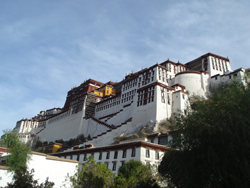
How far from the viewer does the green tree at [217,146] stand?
12.6 m

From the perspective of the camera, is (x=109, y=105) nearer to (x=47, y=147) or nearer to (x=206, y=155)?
(x=47, y=147)

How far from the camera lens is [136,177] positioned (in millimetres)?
20312

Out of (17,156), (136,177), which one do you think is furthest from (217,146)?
(17,156)

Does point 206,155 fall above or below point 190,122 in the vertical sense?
below

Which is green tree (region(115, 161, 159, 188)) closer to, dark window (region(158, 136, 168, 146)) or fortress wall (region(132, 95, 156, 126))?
dark window (region(158, 136, 168, 146))

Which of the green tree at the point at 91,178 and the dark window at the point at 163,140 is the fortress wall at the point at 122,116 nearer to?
the dark window at the point at 163,140

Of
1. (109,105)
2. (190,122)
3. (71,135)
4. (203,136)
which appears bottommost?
(203,136)

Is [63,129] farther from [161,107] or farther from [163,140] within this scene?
[163,140]

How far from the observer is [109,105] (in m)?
65.8

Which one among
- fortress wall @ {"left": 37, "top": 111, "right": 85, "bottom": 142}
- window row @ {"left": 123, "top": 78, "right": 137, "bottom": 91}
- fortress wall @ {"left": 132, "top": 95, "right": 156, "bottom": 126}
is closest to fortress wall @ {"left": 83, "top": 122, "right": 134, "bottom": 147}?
fortress wall @ {"left": 132, "top": 95, "right": 156, "bottom": 126}

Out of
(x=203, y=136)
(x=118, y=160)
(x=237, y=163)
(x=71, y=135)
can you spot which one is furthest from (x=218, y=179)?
(x=71, y=135)

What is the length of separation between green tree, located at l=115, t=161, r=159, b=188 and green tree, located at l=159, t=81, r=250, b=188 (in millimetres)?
4734

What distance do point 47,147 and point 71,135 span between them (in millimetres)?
7871

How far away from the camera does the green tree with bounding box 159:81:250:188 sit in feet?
41.4
